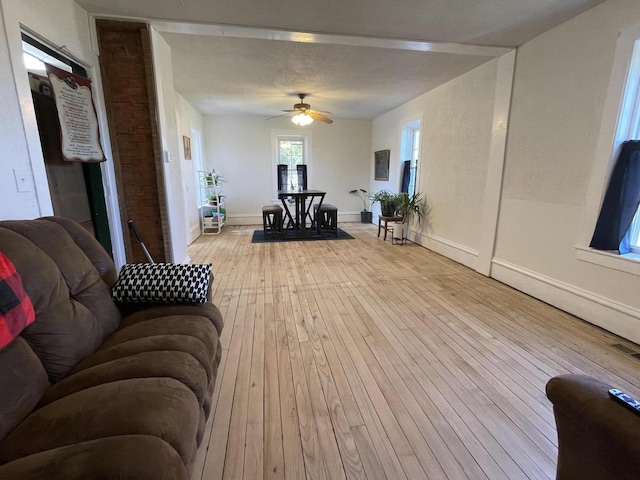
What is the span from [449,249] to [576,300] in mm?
1841

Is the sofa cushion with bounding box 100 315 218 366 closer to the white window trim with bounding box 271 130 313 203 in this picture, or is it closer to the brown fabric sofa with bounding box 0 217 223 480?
the brown fabric sofa with bounding box 0 217 223 480

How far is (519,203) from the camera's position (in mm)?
3109

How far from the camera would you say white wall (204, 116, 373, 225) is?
22.1ft

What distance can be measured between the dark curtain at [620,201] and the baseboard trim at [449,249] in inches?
59.0

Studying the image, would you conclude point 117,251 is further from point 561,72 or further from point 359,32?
point 561,72

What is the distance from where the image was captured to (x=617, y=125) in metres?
2.23

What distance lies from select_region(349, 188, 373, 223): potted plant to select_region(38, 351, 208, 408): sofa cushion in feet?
21.5

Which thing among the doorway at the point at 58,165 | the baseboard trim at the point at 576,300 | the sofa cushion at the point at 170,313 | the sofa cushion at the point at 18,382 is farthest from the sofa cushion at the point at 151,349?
the baseboard trim at the point at 576,300

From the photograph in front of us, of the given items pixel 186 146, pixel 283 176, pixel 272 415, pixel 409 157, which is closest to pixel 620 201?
pixel 272 415

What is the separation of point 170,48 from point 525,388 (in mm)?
4236

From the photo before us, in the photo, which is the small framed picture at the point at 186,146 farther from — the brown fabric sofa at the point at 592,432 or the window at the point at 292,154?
the brown fabric sofa at the point at 592,432

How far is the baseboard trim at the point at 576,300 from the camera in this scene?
220 centimetres

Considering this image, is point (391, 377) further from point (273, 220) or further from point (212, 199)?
point (212, 199)

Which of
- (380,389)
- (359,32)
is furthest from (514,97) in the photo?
(380,389)
